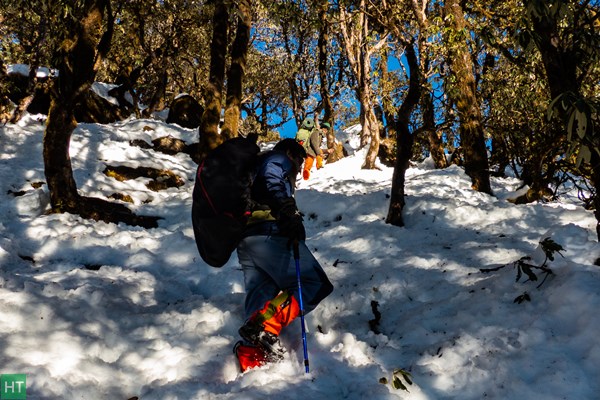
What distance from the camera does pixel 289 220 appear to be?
373 centimetres

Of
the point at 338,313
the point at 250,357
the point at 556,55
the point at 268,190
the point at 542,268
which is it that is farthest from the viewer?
the point at 338,313

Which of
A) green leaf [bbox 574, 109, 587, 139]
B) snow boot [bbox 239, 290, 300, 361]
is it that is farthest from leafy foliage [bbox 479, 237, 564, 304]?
snow boot [bbox 239, 290, 300, 361]

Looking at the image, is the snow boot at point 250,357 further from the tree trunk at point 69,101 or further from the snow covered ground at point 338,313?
the tree trunk at point 69,101

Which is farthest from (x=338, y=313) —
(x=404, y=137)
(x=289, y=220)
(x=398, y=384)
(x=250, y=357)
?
(x=404, y=137)

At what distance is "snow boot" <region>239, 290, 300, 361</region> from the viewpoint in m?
3.63

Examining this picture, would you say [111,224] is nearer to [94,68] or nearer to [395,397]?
[94,68]

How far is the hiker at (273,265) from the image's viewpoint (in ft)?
12.1

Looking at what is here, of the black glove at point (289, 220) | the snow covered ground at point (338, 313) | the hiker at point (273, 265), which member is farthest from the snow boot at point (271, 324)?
the black glove at point (289, 220)

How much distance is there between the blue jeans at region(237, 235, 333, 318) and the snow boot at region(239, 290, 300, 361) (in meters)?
0.10

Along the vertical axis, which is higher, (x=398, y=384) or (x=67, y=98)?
A: (x=67, y=98)

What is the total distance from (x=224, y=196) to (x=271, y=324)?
115cm

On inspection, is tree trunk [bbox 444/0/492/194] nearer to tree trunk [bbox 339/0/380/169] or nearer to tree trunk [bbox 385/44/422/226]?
tree trunk [bbox 385/44/422/226]

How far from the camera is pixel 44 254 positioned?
6.53m

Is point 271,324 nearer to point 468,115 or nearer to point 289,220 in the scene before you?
point 289,220
